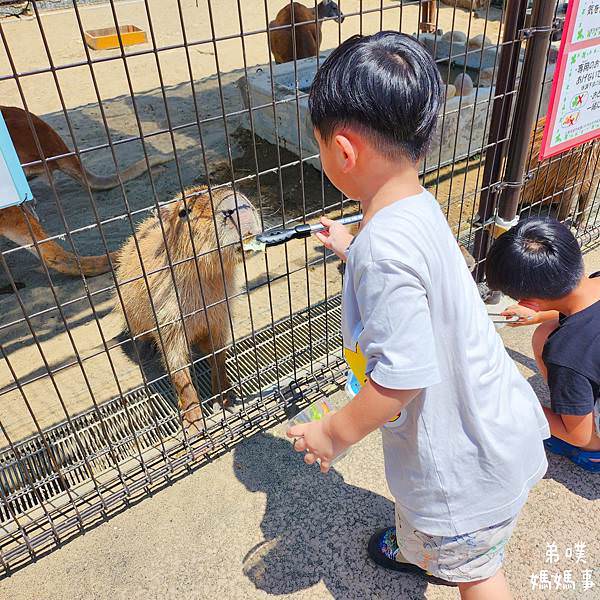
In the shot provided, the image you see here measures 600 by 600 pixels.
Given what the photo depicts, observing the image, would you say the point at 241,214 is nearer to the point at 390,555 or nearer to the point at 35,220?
the point at 390,555

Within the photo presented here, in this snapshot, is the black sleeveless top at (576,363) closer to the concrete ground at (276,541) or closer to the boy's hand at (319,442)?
the concrete ground at (276,541)

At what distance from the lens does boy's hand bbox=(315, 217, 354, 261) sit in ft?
5.54

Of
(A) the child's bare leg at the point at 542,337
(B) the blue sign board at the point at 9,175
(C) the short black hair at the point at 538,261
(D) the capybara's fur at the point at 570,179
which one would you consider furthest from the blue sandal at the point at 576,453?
(B) the blue sign board at the point at 9,175

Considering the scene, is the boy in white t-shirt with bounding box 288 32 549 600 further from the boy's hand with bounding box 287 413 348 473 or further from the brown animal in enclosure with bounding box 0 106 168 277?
the brown animal in enclosure with bounding box 0 106 168 277

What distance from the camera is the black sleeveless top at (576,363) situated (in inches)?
73.3

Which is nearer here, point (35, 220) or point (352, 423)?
point (352, 423)

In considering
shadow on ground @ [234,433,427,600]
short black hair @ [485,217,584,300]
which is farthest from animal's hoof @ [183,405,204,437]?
short black hair @ [485,217,584,300]

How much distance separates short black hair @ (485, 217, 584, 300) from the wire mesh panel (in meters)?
0.42

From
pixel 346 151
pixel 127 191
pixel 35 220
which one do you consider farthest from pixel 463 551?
pixel 127 191

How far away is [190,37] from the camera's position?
33.9 feet

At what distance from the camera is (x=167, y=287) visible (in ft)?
8.75

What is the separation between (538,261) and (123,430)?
1.84 m

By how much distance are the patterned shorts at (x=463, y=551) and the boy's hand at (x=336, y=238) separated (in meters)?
0.79

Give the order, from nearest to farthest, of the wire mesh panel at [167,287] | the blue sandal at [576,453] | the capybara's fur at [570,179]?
1. the wire mesh panel at [167,287]
2. the blue sandal at [576,453]
3. the capybara's fur at [570,179]
